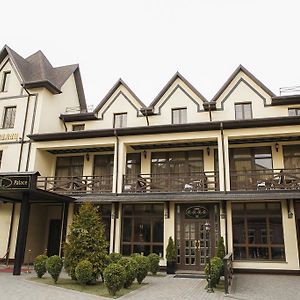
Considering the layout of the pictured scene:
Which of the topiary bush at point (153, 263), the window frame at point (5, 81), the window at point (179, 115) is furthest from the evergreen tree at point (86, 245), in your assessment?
the window frame at point (5, 81)

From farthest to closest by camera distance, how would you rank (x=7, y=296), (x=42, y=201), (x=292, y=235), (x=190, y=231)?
(x=42, y=201)
(x=190, y=231)
(x=292, y=235)
(x=7, y=296)

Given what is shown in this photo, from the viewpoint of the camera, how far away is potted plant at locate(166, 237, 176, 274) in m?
16.0

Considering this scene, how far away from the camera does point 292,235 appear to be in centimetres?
1593

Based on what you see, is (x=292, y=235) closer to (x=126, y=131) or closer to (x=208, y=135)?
(x=208, y=135)

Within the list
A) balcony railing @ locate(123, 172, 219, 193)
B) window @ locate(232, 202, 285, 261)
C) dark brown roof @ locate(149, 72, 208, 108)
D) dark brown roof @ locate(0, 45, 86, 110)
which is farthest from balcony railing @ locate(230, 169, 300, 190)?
dark brown roof @ locate(0, 45, 86, 110)

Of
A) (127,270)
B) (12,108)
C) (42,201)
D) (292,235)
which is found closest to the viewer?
(127,270)

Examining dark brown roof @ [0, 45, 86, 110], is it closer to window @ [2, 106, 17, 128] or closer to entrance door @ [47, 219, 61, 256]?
window @ [2, 106, 17, 128]

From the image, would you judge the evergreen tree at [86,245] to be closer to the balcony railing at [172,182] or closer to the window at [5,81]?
the balcony railing at [172,182]

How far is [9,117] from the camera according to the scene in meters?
21.3

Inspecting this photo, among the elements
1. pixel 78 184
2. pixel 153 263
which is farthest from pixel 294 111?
pixel 78 184

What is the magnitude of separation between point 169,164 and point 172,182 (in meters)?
1.13

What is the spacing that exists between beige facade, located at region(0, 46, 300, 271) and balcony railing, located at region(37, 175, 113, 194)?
0.27 ft

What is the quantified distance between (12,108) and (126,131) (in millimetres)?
8722

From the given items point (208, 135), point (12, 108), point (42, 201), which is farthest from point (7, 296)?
point (12, 108)
